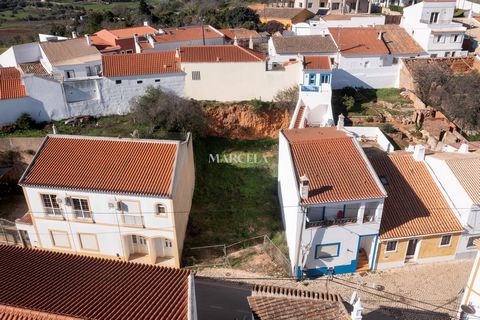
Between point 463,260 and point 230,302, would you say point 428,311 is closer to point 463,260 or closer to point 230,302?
point 463,260

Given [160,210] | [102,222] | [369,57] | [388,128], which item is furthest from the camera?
[369,57]

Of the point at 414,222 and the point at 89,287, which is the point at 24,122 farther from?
the point at 414,222

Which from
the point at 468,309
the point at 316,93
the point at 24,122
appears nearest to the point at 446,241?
the point at 468,309

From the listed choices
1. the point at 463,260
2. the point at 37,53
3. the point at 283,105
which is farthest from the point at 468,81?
the point at 37,53

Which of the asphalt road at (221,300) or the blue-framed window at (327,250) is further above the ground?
the blue-framed window at (327,250)

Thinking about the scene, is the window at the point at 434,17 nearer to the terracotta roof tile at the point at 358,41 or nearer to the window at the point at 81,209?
the terracotta roof tile at the point at 358,41

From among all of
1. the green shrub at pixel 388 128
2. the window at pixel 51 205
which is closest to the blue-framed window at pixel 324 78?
the green shrub at pixel 388 128
